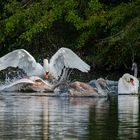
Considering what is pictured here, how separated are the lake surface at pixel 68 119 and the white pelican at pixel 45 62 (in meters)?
6.35

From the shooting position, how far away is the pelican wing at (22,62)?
25156mm

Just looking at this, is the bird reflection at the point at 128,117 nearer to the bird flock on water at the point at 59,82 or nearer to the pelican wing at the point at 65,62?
the bird flock on water at the point at 59,82

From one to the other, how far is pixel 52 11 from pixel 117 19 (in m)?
3.01

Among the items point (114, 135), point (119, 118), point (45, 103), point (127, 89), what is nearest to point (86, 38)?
point (127, 89)

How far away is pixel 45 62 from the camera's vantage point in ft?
83.1

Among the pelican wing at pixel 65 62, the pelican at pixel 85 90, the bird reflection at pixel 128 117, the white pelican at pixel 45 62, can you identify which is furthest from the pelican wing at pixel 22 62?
the bird reflection at pixel 128 117

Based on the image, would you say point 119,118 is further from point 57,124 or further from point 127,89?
point 127,89

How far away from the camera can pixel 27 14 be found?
3092 cm

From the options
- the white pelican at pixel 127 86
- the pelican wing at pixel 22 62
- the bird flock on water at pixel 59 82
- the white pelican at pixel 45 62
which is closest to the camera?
the bird flock on water at pixel 59 82

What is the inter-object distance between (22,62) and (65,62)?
135 cm

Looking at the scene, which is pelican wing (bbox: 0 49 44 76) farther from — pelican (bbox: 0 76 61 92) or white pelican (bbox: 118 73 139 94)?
white pelican (bbox: 118 73 139 94)

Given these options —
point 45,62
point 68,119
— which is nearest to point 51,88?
point 45,62

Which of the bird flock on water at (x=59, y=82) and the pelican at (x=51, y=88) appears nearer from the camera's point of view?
the pelican at (x=51, y=88)

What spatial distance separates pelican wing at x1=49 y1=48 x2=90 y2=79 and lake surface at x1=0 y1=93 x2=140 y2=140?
610cm
